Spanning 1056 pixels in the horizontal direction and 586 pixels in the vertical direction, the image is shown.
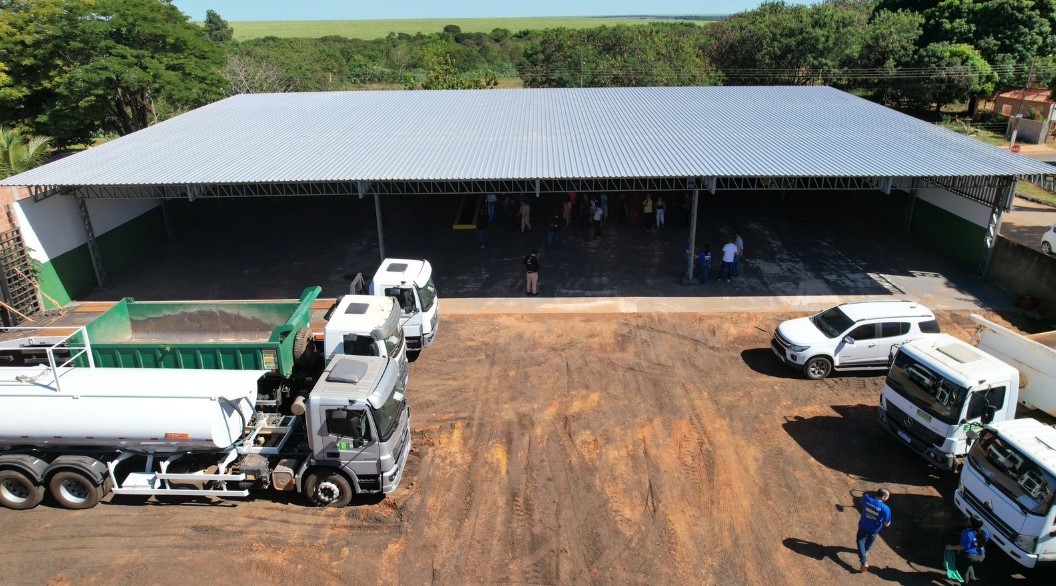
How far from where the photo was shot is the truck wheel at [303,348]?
44.1ft

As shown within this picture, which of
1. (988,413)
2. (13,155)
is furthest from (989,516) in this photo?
(13,155)

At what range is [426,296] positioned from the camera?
15445 millimetres

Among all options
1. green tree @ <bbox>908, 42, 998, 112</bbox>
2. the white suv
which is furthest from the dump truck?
green tree @ <bbox>908, 42, 998, 112</bbox>

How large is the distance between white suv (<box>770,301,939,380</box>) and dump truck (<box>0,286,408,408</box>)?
891cm

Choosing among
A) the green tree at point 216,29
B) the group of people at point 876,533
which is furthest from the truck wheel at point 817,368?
the green tree at point 216,29

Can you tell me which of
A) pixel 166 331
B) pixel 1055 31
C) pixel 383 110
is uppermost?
pixel 1055 31

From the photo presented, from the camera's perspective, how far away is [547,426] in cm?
1305

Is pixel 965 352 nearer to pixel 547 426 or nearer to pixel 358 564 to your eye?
pixel 547 426

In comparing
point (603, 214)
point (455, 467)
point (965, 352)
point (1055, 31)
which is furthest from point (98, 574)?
point (1055, 31)

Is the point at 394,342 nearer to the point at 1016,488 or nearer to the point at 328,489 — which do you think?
the point at 328,489

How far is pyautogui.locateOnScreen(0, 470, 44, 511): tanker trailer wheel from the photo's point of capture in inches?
413

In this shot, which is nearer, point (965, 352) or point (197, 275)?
point (965, 352)

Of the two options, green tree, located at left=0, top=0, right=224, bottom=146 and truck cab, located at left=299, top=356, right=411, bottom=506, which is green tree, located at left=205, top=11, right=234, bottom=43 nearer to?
green tree, located at left=0, top=0, right=224, bottom=146

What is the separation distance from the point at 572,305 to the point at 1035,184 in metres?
24.5
